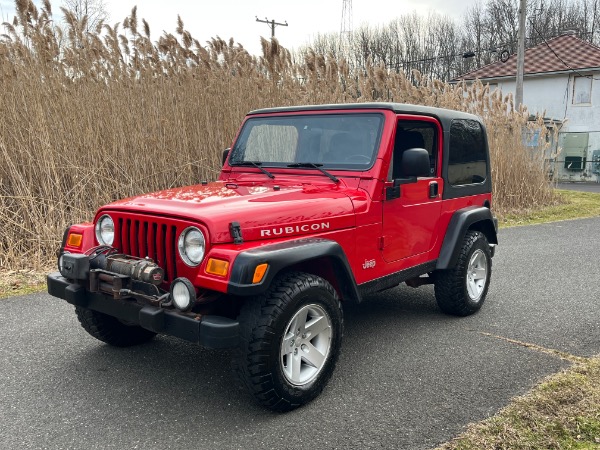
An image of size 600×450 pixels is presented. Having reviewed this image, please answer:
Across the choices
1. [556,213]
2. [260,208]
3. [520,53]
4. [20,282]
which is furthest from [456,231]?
[520,53]

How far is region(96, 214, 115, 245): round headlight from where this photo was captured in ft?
10.7

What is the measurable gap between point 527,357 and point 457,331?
2.14ft

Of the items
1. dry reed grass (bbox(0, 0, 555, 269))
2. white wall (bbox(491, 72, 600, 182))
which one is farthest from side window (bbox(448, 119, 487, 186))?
white wall (bbox(491, 72, 600, 182))

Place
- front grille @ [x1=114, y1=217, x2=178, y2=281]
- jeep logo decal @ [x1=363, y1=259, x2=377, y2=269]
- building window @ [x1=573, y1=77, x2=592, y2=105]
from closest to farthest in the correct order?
front grille @ [x1=114, y1=217, x2=178, y2=281]
jeep logo decal @ [x1=363, y1=259, x2=377, y2=269]
building window @ [x1=573, y1=77, x2=592, y2=105]

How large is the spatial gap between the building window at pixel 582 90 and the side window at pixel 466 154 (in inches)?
966

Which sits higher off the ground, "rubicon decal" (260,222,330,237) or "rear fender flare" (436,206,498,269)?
"rubicon decal" (260,222,330,237)

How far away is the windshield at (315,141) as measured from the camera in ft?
12.1

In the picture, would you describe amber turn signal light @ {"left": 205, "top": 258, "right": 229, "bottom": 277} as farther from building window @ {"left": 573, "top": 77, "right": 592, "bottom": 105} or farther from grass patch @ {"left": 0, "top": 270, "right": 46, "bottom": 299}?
building window @ {"left": 573, "top": 77, "right": 592, "bottom": 105}

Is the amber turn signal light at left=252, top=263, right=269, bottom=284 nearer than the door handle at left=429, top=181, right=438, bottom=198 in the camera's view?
Yes

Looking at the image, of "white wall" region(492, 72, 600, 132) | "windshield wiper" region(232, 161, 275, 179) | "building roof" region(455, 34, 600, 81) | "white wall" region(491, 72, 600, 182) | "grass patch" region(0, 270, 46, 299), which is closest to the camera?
"windshield wiper" region(232, 161, 275, 179)

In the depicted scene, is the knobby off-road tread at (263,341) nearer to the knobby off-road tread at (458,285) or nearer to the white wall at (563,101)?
the knobby off-road tread at (458,285)

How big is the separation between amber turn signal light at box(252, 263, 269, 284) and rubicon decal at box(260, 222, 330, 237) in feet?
1.00

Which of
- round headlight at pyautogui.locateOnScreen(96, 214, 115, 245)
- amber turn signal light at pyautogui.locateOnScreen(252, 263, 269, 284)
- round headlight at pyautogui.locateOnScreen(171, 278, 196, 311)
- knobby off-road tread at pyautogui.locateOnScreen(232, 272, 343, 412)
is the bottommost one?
knobby off-road tread at pyautogui.locateOnScreen(232, 272, 343, 412)

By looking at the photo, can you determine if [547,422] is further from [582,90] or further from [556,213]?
[582,90]
